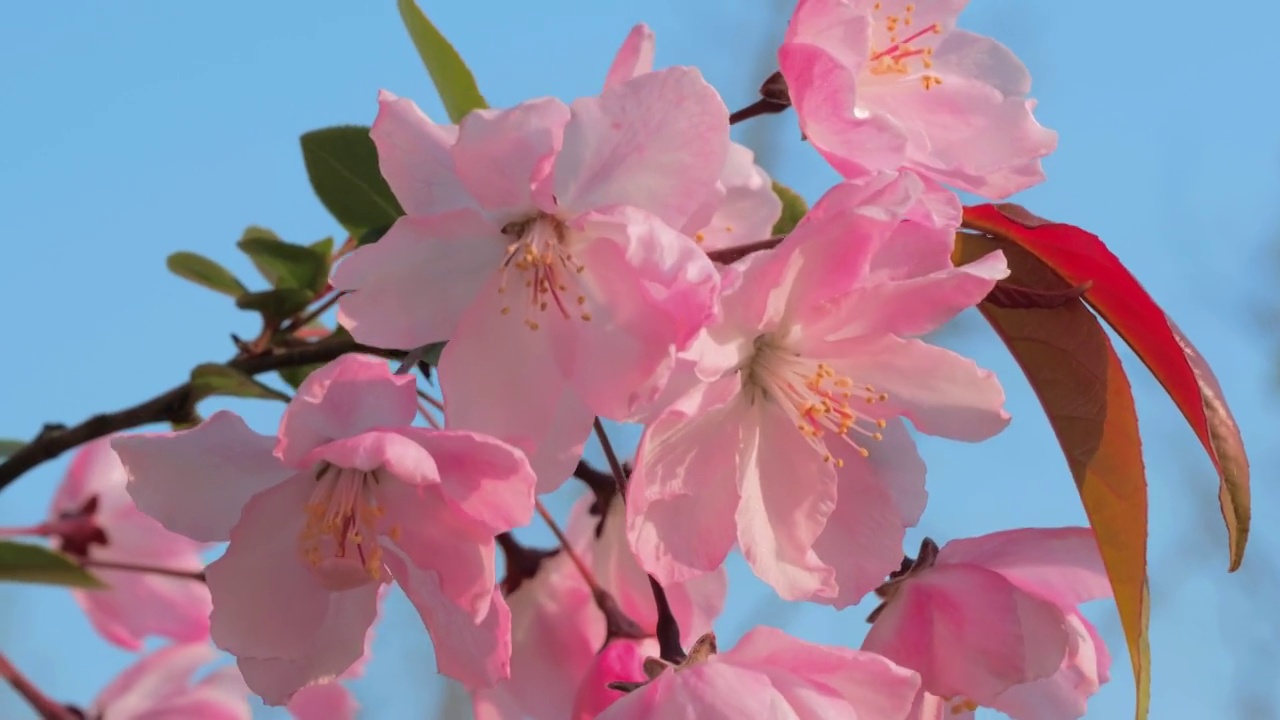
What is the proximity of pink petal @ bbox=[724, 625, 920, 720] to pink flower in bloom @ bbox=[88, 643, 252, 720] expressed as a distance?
2.90ft

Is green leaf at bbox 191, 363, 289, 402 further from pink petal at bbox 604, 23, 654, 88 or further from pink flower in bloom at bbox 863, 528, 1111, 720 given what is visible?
pink flower in bloom at bbox 863, 528, 1111, 720

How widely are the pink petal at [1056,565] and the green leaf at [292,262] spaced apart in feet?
2.13

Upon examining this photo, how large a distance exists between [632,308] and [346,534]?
0.75 feet

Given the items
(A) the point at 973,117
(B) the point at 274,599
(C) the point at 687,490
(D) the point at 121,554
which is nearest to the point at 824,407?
(C) the point at 687,490

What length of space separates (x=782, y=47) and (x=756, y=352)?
0.67 feet

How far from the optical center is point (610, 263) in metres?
0.73

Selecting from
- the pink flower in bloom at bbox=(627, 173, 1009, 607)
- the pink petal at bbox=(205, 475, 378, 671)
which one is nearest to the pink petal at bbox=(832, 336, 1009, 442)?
the pink flower in bloom at bbox=(627, 173, 1009, 607)

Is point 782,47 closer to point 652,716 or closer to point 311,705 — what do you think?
point 652,716

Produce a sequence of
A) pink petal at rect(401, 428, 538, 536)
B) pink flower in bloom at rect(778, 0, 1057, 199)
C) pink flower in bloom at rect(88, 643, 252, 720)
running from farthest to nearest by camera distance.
Result: pink flower in bloom at rect(88, 643, 252, 720), pink flower in bloom at rect(778, 0, 1057, 199), pink petal at rect(401, 428, 538, 536)

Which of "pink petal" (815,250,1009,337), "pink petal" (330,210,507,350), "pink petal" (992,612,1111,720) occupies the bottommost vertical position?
"pink petal" (992,612,1111,720)

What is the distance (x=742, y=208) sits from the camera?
998mm

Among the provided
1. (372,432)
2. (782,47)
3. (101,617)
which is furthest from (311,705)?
(782,47)

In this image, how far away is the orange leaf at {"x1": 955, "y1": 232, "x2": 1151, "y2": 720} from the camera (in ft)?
2.33

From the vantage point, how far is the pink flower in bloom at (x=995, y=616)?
0.80 m
